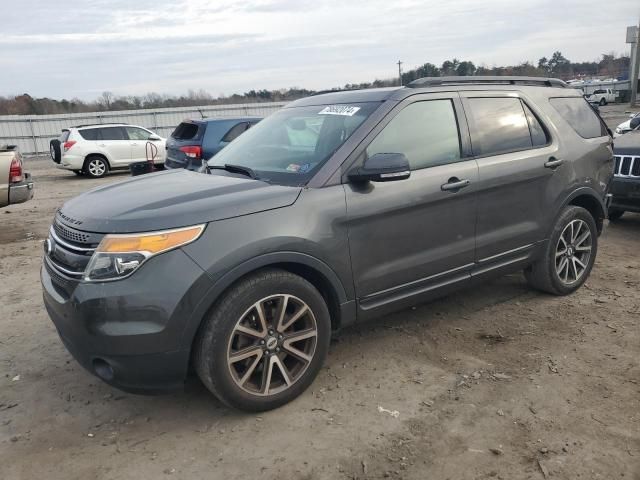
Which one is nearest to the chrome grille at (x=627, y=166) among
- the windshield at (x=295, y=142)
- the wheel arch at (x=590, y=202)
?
the wheel arch at (x=590, y=202)

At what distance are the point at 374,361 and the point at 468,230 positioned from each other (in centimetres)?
116

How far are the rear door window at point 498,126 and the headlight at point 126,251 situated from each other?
2.35 meters

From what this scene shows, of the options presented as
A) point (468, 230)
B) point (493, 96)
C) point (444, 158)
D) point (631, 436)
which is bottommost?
point (631, 436)

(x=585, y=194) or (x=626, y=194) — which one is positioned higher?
(x=585, y=194)

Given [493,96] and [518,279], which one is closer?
[493,96]

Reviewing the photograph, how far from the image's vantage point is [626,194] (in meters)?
6.68

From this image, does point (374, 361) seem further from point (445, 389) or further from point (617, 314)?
point (617, 314)

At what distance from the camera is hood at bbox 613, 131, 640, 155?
6.70m

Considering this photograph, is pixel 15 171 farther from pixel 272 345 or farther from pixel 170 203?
pixel 272 345

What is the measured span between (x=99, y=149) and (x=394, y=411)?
15.6 meters

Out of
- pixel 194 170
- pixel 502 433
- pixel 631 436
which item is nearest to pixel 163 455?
pixel 502 433

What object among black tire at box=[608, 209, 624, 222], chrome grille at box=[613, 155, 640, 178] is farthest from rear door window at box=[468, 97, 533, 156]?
black tire at box=[608, 209, 624, 222]

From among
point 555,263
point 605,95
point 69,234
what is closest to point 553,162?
point 555,263

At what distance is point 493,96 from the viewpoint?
419 centimetres
